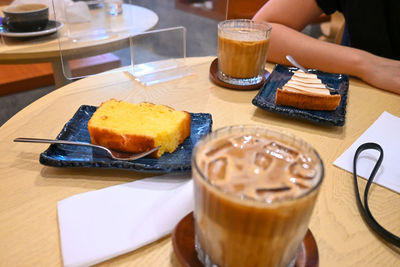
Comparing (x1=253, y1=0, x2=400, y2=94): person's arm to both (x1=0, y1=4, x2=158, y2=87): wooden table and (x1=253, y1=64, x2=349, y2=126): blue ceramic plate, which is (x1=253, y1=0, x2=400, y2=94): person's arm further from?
Result: (x1=0, y1=4, x2=158, y2=87): wooden table

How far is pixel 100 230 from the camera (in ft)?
1.59

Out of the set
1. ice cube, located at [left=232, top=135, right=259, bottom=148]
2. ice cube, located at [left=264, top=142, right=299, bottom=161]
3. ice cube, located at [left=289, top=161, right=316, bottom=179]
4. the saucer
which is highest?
ice cube, located at [left=232, top=135, right=259, bottom=148]

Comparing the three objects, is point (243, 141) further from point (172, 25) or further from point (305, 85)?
point (172, 25)

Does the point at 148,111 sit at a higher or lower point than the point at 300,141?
lower

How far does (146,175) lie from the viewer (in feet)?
2.02

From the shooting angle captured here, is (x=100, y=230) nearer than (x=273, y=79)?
Yes

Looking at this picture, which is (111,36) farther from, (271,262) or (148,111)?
(271,262)

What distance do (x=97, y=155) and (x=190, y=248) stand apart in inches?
11.9

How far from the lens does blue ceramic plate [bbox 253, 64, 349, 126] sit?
0.78 meters

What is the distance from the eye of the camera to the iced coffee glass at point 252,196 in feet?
1.16

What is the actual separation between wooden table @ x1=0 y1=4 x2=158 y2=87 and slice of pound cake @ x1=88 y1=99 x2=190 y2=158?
69 cm

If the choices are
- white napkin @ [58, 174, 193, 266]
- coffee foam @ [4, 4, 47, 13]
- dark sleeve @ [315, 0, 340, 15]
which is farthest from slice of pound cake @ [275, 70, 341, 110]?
coffee foam @ [4, 4, 47, 13]

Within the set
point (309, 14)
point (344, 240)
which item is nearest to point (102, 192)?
point (344, 240)

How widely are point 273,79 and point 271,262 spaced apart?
65cm
